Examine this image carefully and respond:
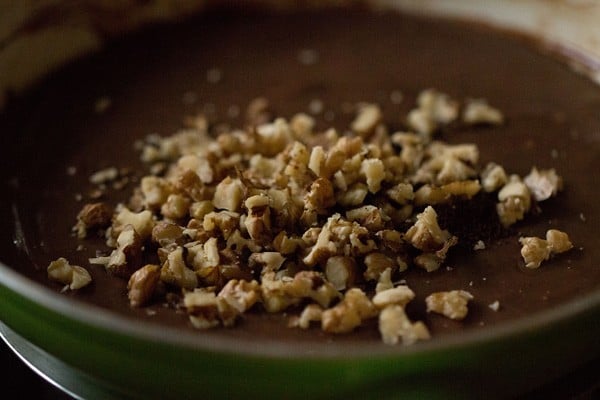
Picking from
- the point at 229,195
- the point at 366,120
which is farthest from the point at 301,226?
the point at 366,120

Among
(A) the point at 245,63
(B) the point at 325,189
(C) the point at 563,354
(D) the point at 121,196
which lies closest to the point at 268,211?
(B) the point at 325,189

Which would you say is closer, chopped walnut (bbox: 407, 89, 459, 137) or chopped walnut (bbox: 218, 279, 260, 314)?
chopped walnut (bbox: 218, 279, 260, 314)

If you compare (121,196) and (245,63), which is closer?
(121,196)

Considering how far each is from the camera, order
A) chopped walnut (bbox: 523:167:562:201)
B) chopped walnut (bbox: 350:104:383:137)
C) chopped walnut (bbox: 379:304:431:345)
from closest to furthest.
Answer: chopped walnut (bbox: 379:304:431:345), chopped walnut (bbox: 523:167:562:201), chopped walnut (bbox: 350:104:383:137)

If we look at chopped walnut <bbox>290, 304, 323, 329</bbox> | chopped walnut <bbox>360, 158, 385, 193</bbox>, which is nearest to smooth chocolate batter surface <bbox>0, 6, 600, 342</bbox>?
chopped walnut <bbox>290, 304, 323, 329</bbox>

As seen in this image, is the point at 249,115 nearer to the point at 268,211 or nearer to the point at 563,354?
the point at 268,211

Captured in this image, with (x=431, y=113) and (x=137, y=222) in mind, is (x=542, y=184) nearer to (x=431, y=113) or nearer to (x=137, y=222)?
(x=431, y=113)

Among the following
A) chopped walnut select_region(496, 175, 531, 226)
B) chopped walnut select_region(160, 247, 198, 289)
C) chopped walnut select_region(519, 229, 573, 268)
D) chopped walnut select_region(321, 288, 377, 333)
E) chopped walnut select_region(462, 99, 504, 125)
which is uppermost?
chopped walnut select_region(462, 99, 504, 125)

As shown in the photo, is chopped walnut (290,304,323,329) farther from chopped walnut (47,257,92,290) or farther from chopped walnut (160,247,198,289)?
chopped walnut (47,257,92,290)
